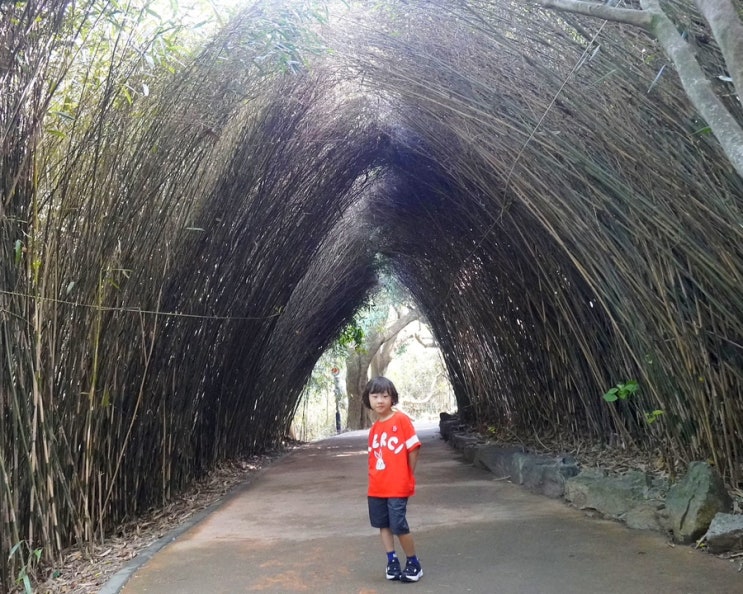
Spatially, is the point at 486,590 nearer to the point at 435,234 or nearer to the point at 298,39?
the point at 298,39

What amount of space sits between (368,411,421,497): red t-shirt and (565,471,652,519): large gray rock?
128cm

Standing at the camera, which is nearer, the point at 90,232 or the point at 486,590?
the point at 486,590

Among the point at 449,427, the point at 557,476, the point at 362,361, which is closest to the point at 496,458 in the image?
the point at 557,476

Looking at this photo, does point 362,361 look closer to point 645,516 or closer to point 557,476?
point 557,476

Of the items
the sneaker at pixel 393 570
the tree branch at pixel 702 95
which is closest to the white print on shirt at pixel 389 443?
the sneaker at pixel 393 570

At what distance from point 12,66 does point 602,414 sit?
3766mm

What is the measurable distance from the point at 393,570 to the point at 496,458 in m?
2.99

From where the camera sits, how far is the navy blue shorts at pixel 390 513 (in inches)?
114

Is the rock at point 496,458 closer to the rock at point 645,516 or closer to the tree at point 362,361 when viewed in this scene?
the rock at point 645,516

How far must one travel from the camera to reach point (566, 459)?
475 centimetres

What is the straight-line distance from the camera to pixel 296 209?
18.8ft

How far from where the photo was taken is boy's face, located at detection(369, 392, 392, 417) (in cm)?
300

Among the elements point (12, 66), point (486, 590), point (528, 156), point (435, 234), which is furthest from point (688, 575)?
point (435, 234)

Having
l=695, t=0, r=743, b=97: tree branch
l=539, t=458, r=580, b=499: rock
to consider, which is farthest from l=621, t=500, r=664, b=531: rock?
l=695, t=0, r=743, b=97: tree branch
